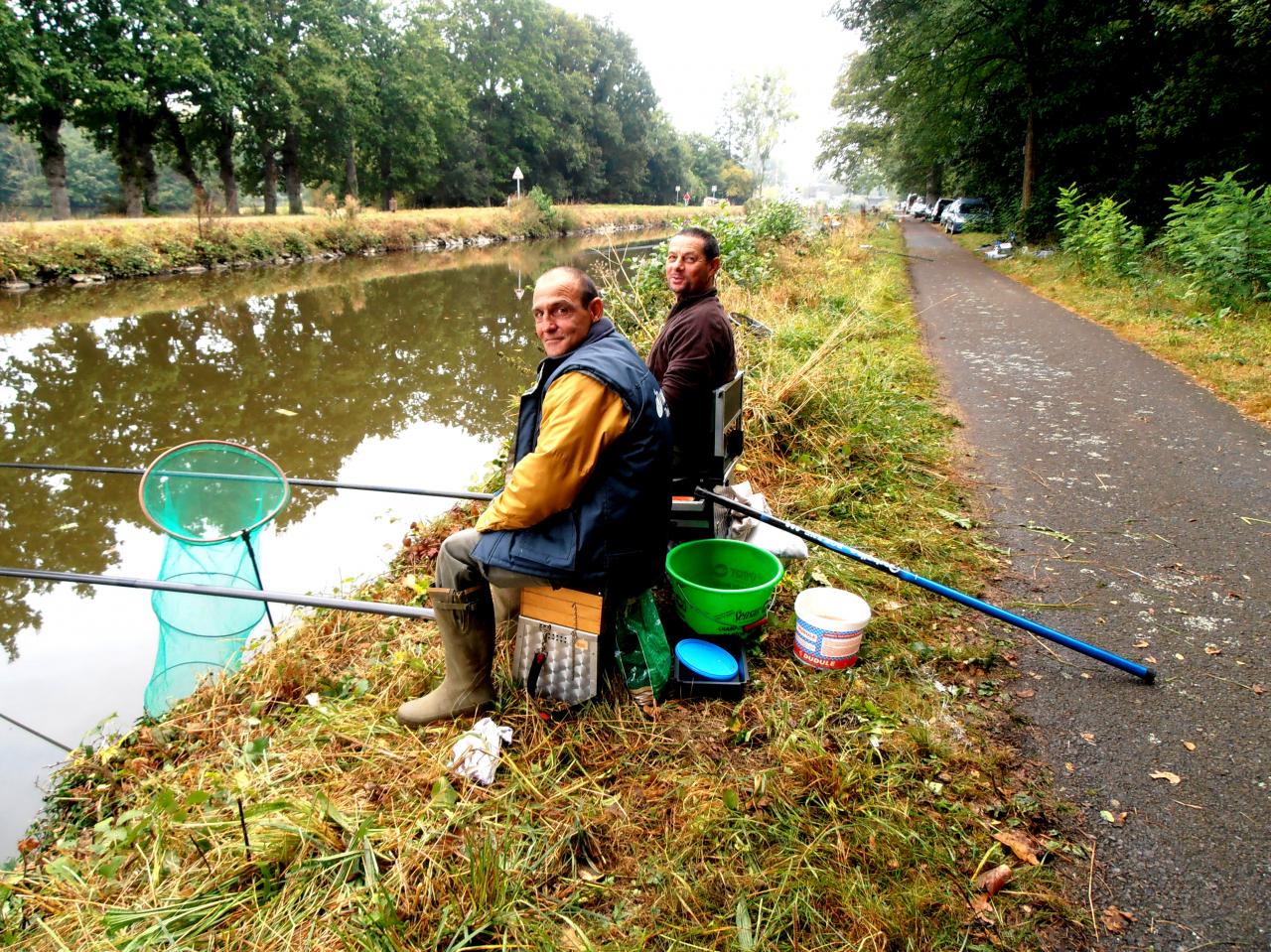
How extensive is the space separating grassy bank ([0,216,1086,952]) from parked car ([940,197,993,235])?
25774mm

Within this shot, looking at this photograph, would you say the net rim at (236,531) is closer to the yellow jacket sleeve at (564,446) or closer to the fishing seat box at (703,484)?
the yellow jacket sleeve at (564,446)

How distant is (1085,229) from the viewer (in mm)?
12562

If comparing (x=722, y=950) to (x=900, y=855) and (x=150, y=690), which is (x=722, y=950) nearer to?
(x=900, y=855)

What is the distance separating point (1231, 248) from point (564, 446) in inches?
391

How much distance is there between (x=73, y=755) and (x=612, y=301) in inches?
236

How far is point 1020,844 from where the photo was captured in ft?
6.32

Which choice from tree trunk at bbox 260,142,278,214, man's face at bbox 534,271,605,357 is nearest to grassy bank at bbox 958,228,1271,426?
man's face at bbox 534,271,605,357

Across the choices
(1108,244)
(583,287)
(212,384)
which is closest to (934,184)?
(1108,244)

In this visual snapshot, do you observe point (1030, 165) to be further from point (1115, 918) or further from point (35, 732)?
point (35, 732)

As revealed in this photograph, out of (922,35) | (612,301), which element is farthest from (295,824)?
(922,35)

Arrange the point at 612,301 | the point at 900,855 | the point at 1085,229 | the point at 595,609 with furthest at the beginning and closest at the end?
the point at 1085,229 → the point at 612,301 → the point at 595,609 → the point at 900,855

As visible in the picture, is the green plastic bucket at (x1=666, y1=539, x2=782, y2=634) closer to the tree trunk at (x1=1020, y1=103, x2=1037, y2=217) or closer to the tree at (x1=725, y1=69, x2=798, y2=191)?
the tree trunk at (x1=1020, y1=103, x2=1037, y2=217)

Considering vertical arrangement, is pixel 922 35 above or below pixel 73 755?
above

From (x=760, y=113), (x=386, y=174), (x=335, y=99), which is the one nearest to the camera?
(x=335, y=99)
